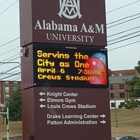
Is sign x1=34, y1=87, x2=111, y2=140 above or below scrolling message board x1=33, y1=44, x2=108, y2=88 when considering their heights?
below

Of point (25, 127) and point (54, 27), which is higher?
point (54, 27)

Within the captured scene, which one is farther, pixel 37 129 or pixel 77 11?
pixel 77 11

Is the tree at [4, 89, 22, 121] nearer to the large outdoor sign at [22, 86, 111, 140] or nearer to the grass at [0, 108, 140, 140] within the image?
the grass at [0, 108, 140, 140]

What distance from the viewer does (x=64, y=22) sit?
1755cm

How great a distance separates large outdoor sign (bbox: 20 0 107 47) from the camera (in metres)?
17.0

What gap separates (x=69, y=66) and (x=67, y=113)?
5.74 ft

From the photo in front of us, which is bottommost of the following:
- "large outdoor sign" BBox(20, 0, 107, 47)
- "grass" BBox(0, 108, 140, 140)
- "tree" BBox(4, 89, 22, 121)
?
"grass" BBox(0, 108, 140, 140)

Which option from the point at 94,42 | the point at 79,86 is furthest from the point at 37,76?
the point at 94,42

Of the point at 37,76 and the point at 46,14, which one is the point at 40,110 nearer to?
the point at 37,76

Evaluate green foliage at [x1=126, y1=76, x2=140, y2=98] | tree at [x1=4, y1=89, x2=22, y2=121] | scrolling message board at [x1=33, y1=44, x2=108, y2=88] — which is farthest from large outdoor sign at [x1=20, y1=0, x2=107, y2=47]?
tree at [x1=4, y1=89, x2=22, y2=121]

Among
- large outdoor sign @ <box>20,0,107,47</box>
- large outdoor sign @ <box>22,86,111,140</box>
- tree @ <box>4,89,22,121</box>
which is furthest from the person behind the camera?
tree @ <box>4,89,22,121</box>

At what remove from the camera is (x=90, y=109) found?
17375 millimetres

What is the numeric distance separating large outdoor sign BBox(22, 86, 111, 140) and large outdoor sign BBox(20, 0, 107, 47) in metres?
1.95

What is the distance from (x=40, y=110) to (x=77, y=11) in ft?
14.0
